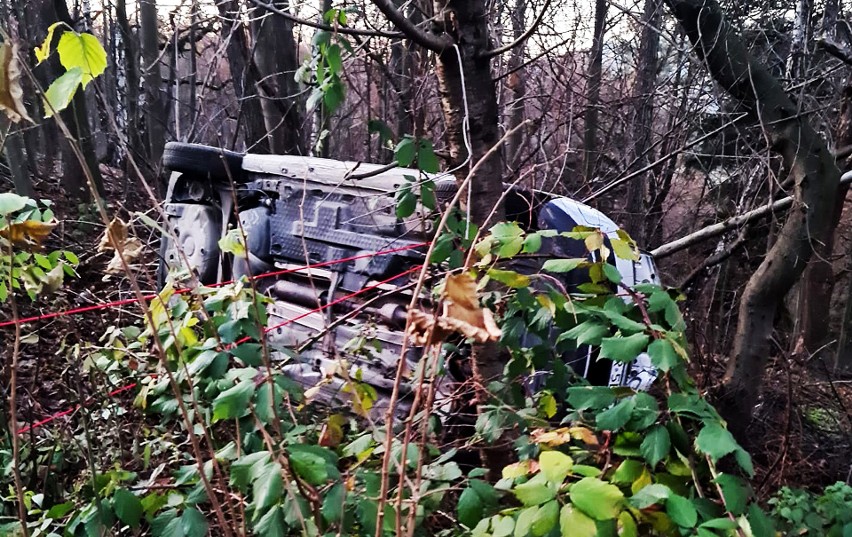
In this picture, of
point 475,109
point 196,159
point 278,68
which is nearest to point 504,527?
point 475,109

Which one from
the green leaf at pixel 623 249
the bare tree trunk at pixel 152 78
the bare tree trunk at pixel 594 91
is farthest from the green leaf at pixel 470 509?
the bare tree trunk at pixel 152 78

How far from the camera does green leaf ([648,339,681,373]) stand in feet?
5.26

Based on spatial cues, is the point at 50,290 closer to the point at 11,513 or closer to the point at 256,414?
the point at 256,414

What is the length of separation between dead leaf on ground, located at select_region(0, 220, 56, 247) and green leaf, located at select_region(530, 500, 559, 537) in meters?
1.42

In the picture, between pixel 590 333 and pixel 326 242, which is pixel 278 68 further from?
pixel 590 333

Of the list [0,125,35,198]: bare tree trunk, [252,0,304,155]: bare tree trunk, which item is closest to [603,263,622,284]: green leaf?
[252,0,304,155]: bare tree trunk

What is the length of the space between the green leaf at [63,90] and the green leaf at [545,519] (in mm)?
1282

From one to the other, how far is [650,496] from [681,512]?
7 cm

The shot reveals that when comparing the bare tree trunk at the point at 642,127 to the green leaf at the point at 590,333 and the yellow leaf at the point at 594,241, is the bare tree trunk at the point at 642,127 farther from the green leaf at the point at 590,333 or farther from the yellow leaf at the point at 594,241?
the green leaf at the point at 590,333

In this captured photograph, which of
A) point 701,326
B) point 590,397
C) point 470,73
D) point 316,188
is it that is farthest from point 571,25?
point 590,397

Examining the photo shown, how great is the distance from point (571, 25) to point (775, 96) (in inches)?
149

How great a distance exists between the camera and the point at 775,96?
3.77 m

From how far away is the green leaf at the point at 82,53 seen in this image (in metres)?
1.55

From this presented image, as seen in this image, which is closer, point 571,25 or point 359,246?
point 359,246
